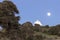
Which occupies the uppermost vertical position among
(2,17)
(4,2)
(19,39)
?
(4,2)

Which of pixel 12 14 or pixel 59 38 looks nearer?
pixel 12 14

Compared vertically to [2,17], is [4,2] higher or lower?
higher

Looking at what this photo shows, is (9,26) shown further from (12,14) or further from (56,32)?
(56,32)

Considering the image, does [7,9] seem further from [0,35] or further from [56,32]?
[56,32]

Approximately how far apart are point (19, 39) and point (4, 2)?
597cm

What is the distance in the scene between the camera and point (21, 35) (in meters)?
37.1

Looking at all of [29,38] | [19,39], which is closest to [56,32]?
[29,38]

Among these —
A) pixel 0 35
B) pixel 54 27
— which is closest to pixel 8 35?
pixel 0 35

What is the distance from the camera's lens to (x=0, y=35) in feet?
115

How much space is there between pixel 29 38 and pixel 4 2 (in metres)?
6.76

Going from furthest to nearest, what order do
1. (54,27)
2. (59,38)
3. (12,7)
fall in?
(54,27), (59,38), (12,7)

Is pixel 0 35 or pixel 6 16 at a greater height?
pixel 6 16

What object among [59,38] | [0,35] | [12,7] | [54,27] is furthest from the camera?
[54,27]

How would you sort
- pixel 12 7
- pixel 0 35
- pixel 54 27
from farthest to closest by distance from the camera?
1. pixel 54 27
2. pixel 12 7
3. pixel 0 35
